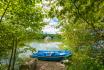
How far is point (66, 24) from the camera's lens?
659 centimetres

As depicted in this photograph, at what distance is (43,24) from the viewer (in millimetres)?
7520

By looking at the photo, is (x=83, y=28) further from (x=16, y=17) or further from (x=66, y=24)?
(x=16, y=17)

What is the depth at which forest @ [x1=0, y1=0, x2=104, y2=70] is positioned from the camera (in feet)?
13.4

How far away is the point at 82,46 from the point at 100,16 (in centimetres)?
333

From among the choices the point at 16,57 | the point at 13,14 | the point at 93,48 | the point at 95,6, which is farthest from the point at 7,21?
the point at 16,57

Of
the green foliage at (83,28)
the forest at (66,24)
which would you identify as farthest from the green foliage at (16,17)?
the green foliage at (83,28)

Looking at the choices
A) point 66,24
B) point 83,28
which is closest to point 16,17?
point 66,24

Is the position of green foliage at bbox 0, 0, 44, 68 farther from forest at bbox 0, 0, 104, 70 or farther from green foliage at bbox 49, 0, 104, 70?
green foliage at bbox 49, 0, 104, 70

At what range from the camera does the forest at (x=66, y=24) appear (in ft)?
13.4

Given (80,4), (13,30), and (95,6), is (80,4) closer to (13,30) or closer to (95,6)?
(95,6)

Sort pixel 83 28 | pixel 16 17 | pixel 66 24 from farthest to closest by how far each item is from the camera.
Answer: pixel 83 28 < pixel 66 24 < pixel 16 17

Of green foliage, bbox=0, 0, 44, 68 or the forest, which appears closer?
the forest

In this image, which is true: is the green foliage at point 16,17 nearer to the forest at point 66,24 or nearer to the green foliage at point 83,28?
the forest at point 66,24

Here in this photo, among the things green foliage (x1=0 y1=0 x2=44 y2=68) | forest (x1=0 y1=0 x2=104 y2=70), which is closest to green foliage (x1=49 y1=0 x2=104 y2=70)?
forest (x1=0 y1=0 x2=104 y2=70)
